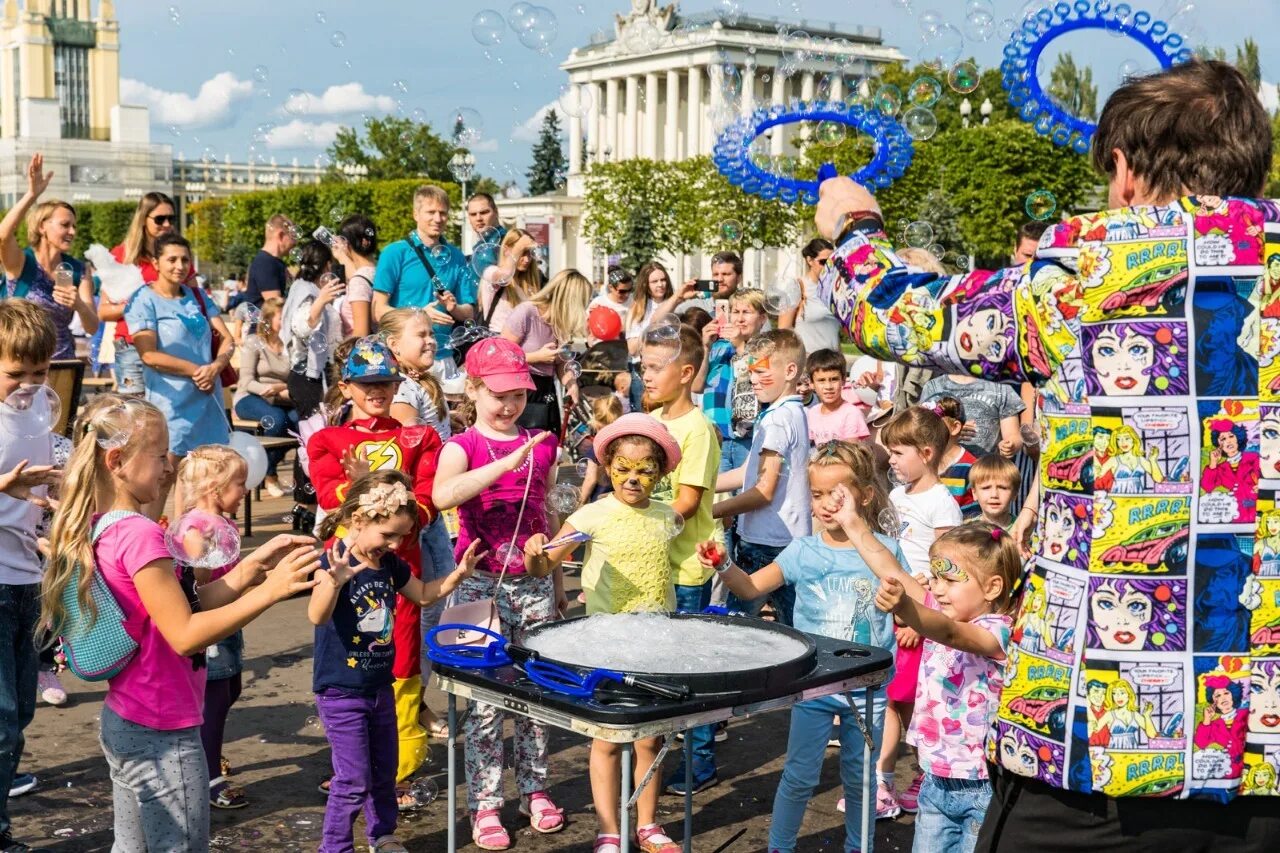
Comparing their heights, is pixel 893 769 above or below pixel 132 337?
below

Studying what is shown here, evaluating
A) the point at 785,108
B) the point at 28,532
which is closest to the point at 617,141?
the point at 785,108

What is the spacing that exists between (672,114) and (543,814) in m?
98.6

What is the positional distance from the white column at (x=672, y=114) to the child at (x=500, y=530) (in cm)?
9678

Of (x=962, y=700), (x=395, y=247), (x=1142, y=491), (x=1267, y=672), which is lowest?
(x=962, y=700)

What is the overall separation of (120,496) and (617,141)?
4082 inches

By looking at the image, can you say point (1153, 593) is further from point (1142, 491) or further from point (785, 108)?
point (785, 108)

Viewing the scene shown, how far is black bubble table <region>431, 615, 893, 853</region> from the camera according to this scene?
10.1 ft

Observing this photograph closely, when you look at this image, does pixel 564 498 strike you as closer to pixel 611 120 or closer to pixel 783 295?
pixel 783 295

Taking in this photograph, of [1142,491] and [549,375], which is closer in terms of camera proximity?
[1142,491]

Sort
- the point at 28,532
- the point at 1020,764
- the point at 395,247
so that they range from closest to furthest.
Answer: the point at 1020,764, the point at 28,532, the point at 395,247

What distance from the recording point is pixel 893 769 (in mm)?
5188

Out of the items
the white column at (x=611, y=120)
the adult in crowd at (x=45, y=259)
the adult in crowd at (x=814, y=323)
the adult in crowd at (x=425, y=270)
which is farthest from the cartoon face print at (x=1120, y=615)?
the white column at (x=611, y=120)

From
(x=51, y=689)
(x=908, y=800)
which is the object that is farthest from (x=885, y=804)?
(x=51, y=689)

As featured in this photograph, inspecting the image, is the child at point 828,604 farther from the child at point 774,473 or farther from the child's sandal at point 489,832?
the child's sandal at point 489,832
